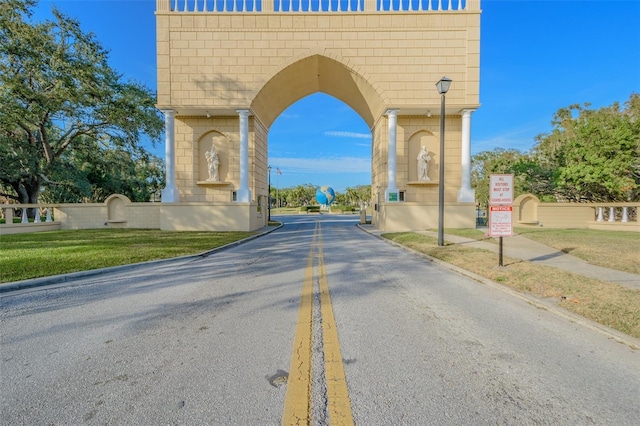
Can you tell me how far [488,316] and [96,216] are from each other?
24266 mm

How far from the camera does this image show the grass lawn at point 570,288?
3.94m

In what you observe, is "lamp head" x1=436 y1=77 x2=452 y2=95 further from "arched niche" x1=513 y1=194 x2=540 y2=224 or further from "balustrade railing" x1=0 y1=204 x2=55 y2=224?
"balustrade railing" x1=0 y1=204 x2=55 y2=224

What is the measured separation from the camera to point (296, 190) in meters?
103

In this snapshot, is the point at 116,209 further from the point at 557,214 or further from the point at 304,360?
the point at 557,214

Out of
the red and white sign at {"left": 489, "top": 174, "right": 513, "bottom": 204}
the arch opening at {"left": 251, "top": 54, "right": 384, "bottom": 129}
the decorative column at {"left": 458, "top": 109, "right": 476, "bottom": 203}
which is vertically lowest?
the red and white sign at {"left": 489, "top": 174, "right": 513, "bottom": 204}

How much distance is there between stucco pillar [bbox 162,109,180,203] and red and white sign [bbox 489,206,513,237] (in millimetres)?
17809

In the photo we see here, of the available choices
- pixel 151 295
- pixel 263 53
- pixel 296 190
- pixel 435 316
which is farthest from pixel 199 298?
pixel 296 190

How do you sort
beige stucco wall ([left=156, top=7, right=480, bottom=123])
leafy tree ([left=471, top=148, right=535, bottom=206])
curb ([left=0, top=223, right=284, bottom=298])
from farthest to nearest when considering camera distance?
leafy tree ([left=471, top=148, right=535, bottom=206]), beige stucco wall ([left=156, top=7, right=480, bottom=123]), curb ([left=0, top=223, right=284, bottom=298])

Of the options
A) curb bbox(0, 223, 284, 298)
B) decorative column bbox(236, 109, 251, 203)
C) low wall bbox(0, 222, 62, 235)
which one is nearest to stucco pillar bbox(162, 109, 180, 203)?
decorative column bbox(236, 109, 251, 203)

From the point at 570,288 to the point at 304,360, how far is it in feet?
16.7

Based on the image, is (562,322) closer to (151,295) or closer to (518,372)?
(518,372)

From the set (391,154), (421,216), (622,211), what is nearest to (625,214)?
(622,211)

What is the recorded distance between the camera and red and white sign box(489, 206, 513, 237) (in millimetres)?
7102

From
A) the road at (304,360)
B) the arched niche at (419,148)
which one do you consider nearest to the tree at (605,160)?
the arched niche at (419,148)
